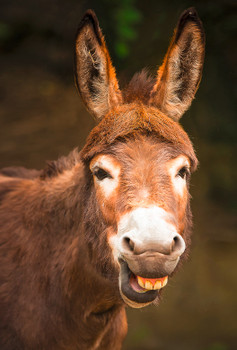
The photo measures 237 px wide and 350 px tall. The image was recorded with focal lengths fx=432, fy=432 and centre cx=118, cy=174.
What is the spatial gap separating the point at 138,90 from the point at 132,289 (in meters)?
1.30

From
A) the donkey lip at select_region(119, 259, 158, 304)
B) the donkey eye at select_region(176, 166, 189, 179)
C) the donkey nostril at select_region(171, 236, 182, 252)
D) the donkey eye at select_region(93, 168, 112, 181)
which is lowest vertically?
the donkey lip at select_region(119, 259, 158, 304)

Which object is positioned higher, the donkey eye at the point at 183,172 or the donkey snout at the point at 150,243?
the donkey eye at the point at 183,172

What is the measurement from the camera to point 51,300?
3043mm

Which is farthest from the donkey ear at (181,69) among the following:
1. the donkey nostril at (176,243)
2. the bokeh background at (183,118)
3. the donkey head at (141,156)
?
the bokeh background at (183,118)

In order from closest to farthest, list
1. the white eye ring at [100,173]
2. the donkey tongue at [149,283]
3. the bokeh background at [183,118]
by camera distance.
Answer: the donkey tongue at [149,283]
the white eye ring at [100,173]
the bokeh background at [183,118]

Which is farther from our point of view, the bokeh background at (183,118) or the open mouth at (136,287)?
the bokeh background at (183,118)

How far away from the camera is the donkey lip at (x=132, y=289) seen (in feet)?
7.66

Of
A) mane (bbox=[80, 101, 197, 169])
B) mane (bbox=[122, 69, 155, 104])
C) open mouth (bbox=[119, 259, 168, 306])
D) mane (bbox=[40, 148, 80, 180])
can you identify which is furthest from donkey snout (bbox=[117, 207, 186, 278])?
mane (bbox=[40, 148, 80, 180])

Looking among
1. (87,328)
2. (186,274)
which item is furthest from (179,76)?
(186,274)

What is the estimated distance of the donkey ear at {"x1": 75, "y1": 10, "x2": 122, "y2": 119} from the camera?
269cm

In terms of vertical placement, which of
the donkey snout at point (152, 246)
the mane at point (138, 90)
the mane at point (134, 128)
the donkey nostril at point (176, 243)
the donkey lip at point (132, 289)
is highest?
the mane at point (138, 90)

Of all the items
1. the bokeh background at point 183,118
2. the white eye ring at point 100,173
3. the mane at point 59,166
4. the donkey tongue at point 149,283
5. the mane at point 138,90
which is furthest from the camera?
the bokeh background at point 183,118

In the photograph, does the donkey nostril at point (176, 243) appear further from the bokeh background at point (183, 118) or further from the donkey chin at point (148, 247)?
the bokeh background at point (183, 118)

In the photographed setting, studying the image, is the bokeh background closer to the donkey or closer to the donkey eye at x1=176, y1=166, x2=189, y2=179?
the donkey
